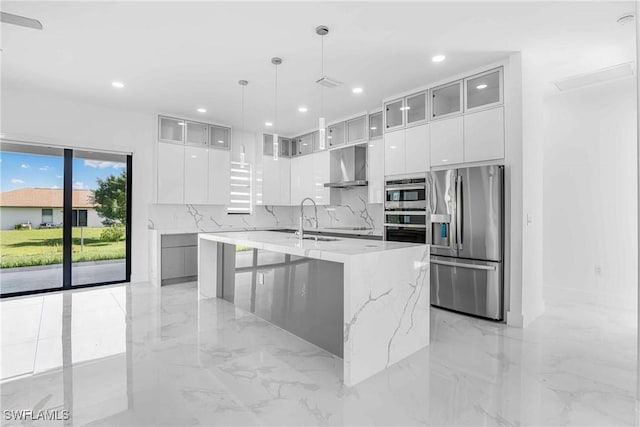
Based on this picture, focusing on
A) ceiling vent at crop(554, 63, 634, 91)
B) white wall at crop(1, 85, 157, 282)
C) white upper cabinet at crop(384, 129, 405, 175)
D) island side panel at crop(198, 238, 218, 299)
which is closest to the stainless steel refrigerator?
white upper cabinet at crop(384, 129, 405, 175)

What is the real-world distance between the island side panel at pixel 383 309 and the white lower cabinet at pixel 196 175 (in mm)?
4249

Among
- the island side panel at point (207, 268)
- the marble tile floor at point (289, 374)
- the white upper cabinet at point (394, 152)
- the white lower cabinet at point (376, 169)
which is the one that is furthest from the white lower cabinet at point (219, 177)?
the white upper cabinet at point (394, 152)

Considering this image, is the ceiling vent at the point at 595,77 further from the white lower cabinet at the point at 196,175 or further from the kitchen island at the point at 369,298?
the white lower cabinet at the point at 196,175

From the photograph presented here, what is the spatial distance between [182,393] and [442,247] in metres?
3.04

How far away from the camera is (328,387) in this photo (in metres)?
2.24

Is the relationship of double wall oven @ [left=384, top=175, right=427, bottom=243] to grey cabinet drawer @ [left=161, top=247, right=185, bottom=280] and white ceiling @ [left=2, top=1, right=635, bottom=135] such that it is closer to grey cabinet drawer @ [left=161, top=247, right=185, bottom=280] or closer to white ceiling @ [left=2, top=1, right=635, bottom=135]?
white ceiling @ [left=2, top=1, right=635, bottom=135]

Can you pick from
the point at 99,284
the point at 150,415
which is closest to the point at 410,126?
the point at 150,415

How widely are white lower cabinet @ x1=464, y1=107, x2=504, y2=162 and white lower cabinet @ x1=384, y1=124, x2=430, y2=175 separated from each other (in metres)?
0.53

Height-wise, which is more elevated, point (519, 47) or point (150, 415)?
point (519, 47)

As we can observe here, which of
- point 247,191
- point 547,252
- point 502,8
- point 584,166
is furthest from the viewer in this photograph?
point 247,191

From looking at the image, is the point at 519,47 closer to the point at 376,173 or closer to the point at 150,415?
the point at 376,173

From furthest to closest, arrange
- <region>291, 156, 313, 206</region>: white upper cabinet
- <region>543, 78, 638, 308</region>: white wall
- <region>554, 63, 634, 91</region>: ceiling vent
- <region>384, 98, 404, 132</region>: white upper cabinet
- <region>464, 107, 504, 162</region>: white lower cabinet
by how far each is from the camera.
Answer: <region>291, 156, 313, 206</region>: white upper cabinet → <region>384, 98, 404, 132</region>: white upper cabinet → <region>543, 78, 638, 308</region>: white wall → <region>554, 63, 634, 91</region>: ceiling vent → <region>464, 107, 504, 162</region>: white lower cabinet

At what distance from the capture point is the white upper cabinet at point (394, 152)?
455cm

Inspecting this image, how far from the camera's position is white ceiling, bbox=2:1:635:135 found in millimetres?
2695
